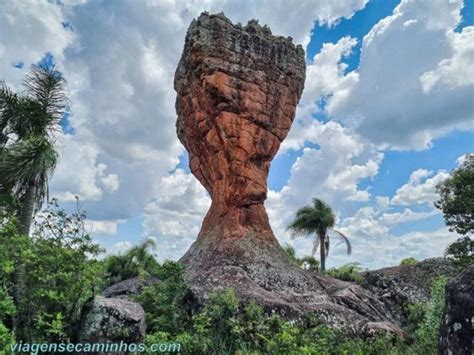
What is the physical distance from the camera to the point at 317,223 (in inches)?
1309

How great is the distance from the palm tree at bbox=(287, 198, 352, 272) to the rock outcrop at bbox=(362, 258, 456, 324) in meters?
8.12

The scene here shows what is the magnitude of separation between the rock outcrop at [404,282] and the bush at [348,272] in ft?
2.06

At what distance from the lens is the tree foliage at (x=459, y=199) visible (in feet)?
78.2

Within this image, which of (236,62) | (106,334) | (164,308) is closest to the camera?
(106,334)

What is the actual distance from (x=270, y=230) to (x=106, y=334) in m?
13.1

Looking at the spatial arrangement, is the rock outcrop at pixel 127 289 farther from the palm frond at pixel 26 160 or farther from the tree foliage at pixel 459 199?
the tree foliage at pixel 459 199

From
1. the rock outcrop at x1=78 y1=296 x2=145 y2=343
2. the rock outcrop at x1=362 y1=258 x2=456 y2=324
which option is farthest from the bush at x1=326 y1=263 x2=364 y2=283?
the rock outcrop at x1=78 y1=296 x2=145 y2=343

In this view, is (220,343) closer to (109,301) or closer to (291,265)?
(109,301)

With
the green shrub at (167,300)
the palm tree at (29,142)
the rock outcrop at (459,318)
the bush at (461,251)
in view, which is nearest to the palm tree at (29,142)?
the palm tree at (29,142)

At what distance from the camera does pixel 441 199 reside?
25234 mm

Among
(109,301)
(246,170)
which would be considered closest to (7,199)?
(109,301)

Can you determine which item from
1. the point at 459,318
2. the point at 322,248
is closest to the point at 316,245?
the point at 322,248

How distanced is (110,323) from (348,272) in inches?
785

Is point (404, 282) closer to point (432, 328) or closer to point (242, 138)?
point (432, 328)
